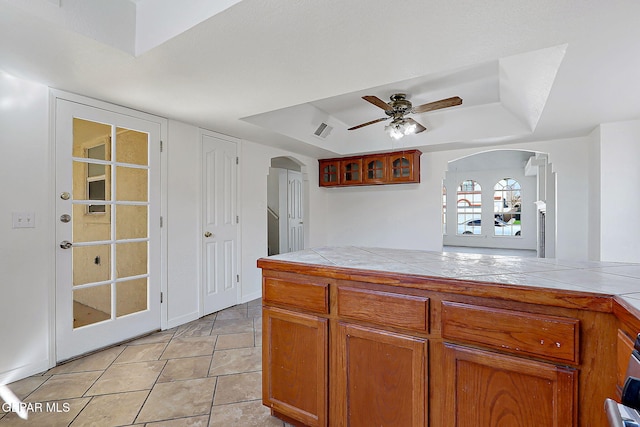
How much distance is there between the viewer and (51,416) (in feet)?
5.61

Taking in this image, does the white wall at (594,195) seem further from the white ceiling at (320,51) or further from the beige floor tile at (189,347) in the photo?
the beige floor tile at (189,347)

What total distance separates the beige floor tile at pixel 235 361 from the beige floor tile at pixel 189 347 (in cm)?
14

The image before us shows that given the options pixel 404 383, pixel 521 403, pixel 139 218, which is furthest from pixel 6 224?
pixel 521 403

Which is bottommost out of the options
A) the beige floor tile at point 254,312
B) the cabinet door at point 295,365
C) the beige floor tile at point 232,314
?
the beige floor tile at point 232,314

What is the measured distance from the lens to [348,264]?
1.48 m

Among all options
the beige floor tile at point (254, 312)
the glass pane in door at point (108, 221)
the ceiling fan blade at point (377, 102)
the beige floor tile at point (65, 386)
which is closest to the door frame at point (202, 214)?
the beige floor tile at point (254, 312)

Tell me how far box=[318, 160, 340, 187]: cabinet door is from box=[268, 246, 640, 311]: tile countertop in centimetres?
336

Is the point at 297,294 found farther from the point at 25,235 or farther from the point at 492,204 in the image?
the point at 492,204

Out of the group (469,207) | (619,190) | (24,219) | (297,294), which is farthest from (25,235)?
(469,207)

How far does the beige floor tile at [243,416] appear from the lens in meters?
1.67

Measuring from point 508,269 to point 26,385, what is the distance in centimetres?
305

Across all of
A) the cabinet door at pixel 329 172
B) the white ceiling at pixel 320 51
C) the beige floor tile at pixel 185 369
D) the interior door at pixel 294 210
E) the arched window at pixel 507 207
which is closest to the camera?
the white ceiling at pixel 320 51

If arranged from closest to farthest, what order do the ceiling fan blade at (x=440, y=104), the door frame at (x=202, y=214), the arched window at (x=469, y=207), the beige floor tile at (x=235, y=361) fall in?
the beige floor tile at (x=235, y=361) < the ceiling fan blade at (x=440, y=104) < the door frame at (x=202, y=214) < the arched window at (x=469, y=207)

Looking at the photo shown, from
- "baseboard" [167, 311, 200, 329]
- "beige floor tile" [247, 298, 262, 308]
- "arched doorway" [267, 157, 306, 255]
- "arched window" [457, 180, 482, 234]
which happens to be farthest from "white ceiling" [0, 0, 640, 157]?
"arched window" [457, 180, 482, 234]
